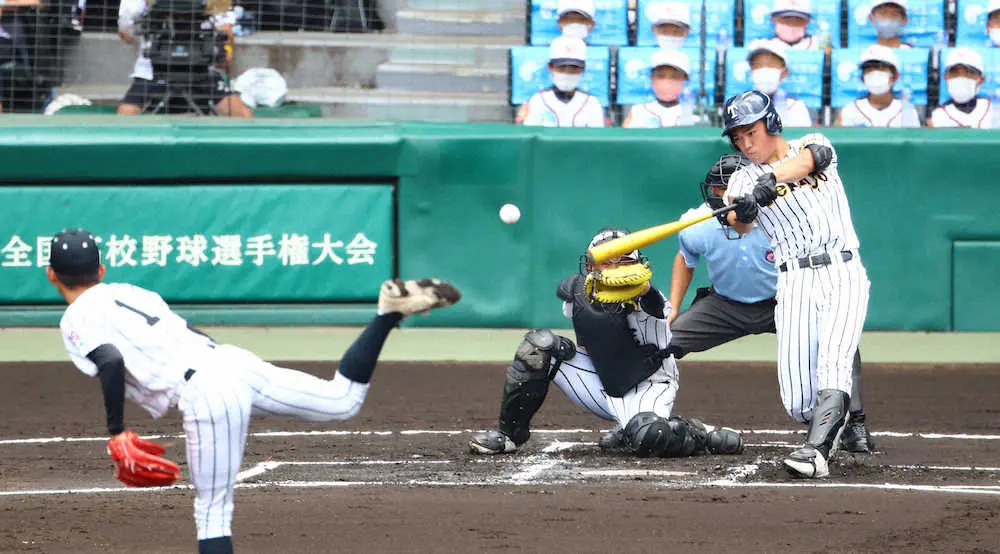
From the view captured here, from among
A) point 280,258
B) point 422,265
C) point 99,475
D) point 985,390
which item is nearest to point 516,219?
point 422,265

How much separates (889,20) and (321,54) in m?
4.99

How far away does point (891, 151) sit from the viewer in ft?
35.7

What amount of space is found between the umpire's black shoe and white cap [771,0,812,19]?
6236 millimetres

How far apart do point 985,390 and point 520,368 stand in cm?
355

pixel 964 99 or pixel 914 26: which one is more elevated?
pixel 914 26

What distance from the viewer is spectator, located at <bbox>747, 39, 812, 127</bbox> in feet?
38.2

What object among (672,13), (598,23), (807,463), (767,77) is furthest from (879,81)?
(807,463)

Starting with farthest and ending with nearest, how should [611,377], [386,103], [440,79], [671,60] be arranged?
[440,79], [386,103], [671,60], [611,377]

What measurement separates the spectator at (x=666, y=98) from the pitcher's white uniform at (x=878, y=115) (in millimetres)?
1271

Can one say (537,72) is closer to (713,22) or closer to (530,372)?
(713,22)

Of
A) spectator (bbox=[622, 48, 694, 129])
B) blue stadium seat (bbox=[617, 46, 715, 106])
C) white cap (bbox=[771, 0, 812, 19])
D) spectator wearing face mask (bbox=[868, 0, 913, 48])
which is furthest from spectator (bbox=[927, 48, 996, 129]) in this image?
spectator (bbox=[622, 48, 694, 129])

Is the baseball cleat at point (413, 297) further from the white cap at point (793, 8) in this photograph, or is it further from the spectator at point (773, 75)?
the white cap at point (793, 8)

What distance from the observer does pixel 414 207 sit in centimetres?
1099

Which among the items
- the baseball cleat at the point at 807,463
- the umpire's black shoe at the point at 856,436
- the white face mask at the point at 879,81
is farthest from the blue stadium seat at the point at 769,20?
the baseball cleat at the point at 807,463
